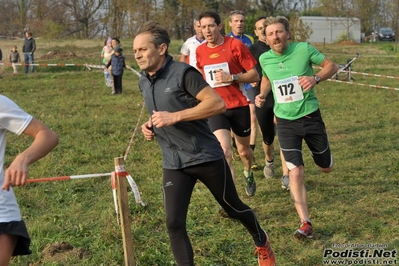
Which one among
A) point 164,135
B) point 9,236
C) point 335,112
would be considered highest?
point 164,135

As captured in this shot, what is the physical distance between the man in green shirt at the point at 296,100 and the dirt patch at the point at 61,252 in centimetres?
205

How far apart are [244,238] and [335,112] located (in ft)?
30.8

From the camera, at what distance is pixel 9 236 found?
3.21 metres

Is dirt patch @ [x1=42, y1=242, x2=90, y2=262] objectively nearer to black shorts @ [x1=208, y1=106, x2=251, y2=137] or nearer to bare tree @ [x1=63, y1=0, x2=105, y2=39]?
black shorts @ [x1=208, y1=106, x2=251, y2=137]

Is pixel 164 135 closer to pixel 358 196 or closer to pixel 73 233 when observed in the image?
pixel 73 233

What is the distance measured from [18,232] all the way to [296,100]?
3269 millimetres

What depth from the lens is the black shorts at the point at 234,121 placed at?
6.39m

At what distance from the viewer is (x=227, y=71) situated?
6410 millimetres

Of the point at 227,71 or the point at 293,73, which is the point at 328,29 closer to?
the point at 227,71

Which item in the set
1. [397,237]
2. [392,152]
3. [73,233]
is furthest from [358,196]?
[73,233]

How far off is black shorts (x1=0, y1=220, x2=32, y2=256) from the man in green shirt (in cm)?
293

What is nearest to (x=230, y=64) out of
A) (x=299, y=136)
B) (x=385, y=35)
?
(x=299, y=136)

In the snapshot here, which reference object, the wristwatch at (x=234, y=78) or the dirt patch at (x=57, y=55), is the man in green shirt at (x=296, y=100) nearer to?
the wristwatch at (x=234, y=78)

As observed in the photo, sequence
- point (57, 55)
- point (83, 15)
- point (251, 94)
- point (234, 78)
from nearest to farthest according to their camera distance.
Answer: point (234, 78) → point (251, 94) → point (57, 55) → point (83, 15)
